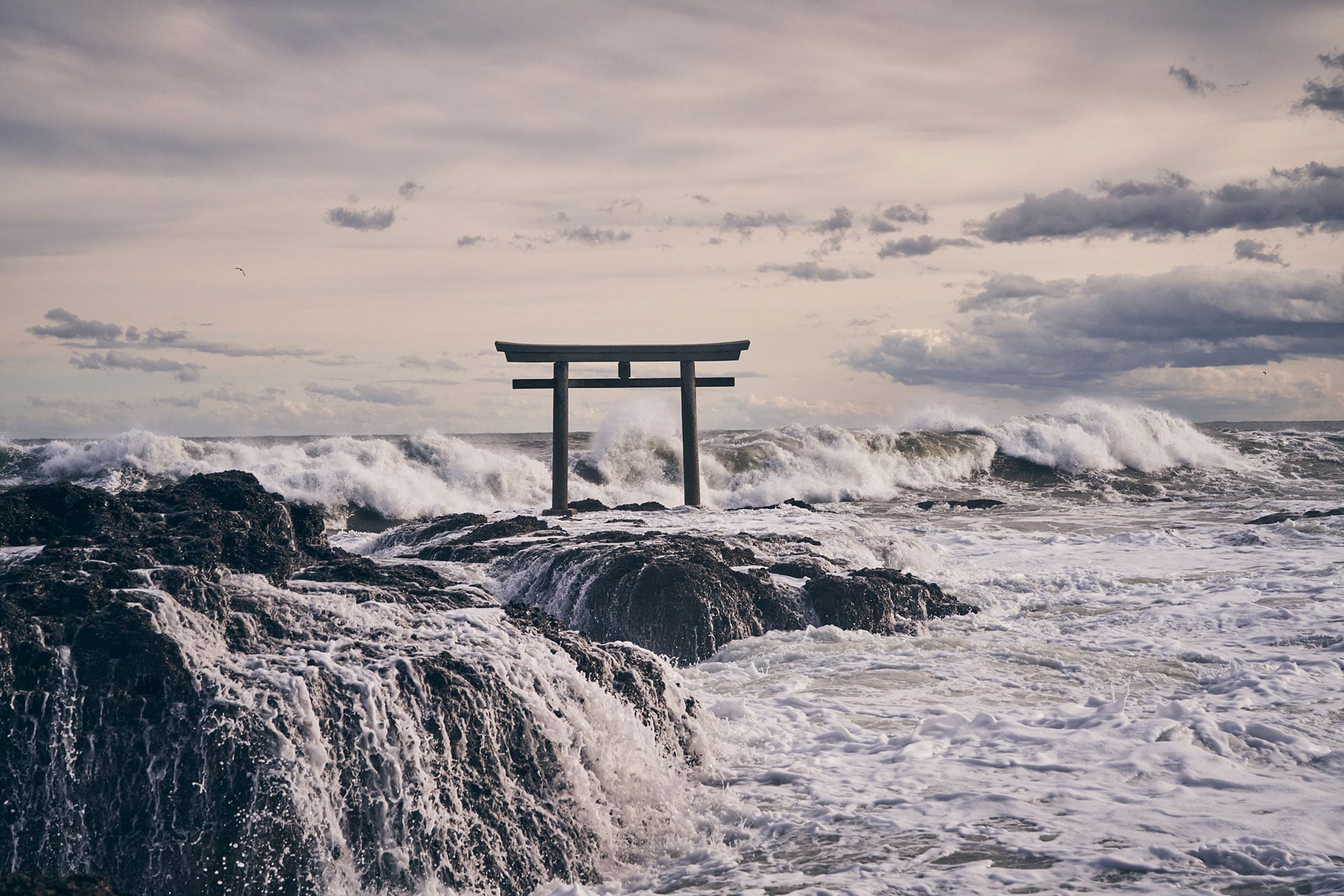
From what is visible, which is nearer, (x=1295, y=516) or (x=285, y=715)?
(x=285, y=715)

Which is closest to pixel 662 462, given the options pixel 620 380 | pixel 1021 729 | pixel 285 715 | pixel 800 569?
pixel 620 380

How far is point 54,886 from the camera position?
3.11m

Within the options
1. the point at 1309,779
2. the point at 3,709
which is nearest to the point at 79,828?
the point at 3,709

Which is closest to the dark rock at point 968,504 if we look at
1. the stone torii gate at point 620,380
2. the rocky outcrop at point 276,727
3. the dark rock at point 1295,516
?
the dark rock at point 1295,516

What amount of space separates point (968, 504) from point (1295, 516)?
6538 mm

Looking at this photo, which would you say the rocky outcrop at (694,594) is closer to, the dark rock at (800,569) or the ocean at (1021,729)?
the dark rock at (800,569)

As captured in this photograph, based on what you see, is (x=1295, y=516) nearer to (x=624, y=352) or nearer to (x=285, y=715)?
(x=624, y=352)

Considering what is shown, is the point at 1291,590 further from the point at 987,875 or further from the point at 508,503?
the point at 508,503

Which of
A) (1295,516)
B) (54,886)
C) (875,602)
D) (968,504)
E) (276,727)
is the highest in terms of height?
(276,727)

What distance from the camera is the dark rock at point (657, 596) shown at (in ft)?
25.6

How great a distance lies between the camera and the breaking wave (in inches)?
894

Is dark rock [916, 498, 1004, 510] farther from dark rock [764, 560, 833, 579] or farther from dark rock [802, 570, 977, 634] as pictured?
dark rock [802, 570, 977, 634]

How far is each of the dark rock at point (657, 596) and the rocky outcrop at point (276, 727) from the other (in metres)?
2.66

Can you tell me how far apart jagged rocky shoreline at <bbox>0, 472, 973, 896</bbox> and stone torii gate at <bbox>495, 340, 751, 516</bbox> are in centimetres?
907
